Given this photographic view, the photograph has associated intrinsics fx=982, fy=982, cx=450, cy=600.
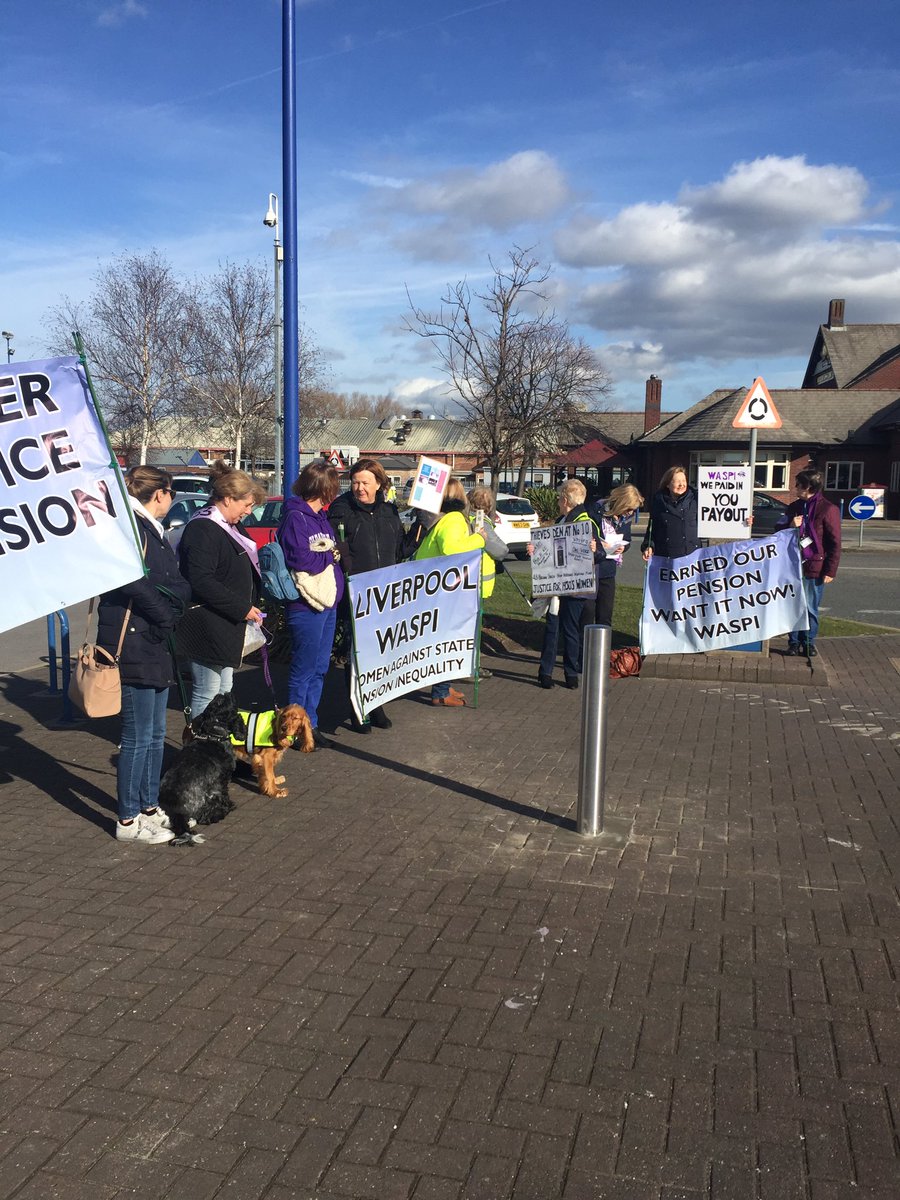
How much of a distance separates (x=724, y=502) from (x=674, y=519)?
2.68ft

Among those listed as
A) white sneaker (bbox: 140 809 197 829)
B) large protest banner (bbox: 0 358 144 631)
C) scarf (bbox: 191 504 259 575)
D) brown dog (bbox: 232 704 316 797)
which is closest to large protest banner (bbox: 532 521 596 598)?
brown dog (bbox: 232 704 316 797)

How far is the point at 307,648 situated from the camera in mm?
6684

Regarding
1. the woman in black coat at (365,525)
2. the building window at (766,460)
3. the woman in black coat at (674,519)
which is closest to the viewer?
the woman in black coat at (365,525)

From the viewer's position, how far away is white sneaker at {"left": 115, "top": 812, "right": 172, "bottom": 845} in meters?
5.11

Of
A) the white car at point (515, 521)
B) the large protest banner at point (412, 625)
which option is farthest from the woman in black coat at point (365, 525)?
the white car at point (515, 521)

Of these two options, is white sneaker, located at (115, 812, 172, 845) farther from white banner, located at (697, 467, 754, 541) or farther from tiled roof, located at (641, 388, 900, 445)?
tiled roof, located at (641, 388, 900, 445)

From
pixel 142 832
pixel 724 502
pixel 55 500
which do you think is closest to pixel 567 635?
pixel 724 502

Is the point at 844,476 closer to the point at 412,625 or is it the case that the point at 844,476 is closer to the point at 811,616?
the point at 811,616

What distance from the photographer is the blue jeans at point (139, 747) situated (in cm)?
492

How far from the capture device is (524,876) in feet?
15.4

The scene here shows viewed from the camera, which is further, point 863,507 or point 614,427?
point 614,427

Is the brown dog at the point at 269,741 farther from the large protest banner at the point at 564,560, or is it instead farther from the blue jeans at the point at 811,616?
the blue jeans at the point at 811,616

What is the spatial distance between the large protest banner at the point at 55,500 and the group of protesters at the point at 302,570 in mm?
285

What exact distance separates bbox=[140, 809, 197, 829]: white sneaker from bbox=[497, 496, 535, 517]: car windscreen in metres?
20.5
